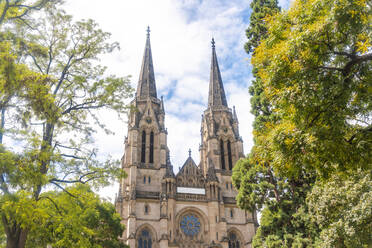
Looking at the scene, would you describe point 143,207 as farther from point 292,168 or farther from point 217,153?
point 292,168

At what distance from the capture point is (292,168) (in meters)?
8.71

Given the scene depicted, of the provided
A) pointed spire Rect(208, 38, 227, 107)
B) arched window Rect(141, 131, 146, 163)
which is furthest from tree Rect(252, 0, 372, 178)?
pointed spire Rect(208, 38, 227, 107)

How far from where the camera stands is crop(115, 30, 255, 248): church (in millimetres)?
35062

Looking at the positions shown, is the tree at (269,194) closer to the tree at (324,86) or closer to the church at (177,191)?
the tree at (324,86)

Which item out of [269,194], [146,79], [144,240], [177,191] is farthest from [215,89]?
[269,194]

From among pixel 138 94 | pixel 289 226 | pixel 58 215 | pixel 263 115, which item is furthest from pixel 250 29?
pixel 138 94

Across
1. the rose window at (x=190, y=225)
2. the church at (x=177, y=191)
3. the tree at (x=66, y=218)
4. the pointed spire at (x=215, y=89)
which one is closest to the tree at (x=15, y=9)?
the tree at (x=66, y=218)

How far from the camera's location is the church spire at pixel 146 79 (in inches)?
1790

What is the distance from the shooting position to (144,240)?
34.5 m

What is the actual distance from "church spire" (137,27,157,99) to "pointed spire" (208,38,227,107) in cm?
804

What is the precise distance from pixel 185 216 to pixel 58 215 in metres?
27.4

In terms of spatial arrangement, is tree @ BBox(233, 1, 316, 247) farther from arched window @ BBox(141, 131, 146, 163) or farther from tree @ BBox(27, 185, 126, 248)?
arched window @ BBox(141, 131, 146, 163)

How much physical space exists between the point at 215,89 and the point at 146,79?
983 centimetres

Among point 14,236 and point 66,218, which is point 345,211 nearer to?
point 66,218
